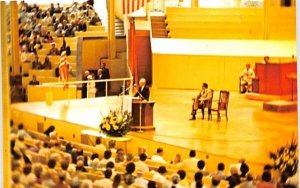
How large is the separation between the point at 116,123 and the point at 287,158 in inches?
28.6

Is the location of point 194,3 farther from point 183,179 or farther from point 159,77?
point 183,179

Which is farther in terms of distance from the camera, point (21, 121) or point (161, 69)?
point (21, 121)

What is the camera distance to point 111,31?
9.43ft

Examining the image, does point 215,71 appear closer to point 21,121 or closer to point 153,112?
point 153,112

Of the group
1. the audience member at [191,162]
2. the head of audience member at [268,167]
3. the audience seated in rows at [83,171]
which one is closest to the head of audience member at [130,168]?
the audience seated in rows at [83,171]

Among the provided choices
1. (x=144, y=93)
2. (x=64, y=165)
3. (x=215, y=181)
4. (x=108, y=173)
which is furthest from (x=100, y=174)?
(x=215, y=181)

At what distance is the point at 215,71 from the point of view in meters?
2.71

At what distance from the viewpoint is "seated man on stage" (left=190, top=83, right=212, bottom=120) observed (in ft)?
8.91

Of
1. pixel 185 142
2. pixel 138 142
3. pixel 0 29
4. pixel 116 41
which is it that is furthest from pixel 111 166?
pixel 0 29

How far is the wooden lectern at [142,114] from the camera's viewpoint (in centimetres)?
278

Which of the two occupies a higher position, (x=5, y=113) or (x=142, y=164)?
(x=5, y=113)

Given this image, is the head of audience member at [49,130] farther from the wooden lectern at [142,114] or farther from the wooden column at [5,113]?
the wooden lectern at [142,114]

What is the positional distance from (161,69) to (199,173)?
0.46 m

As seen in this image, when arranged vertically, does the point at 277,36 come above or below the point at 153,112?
above
